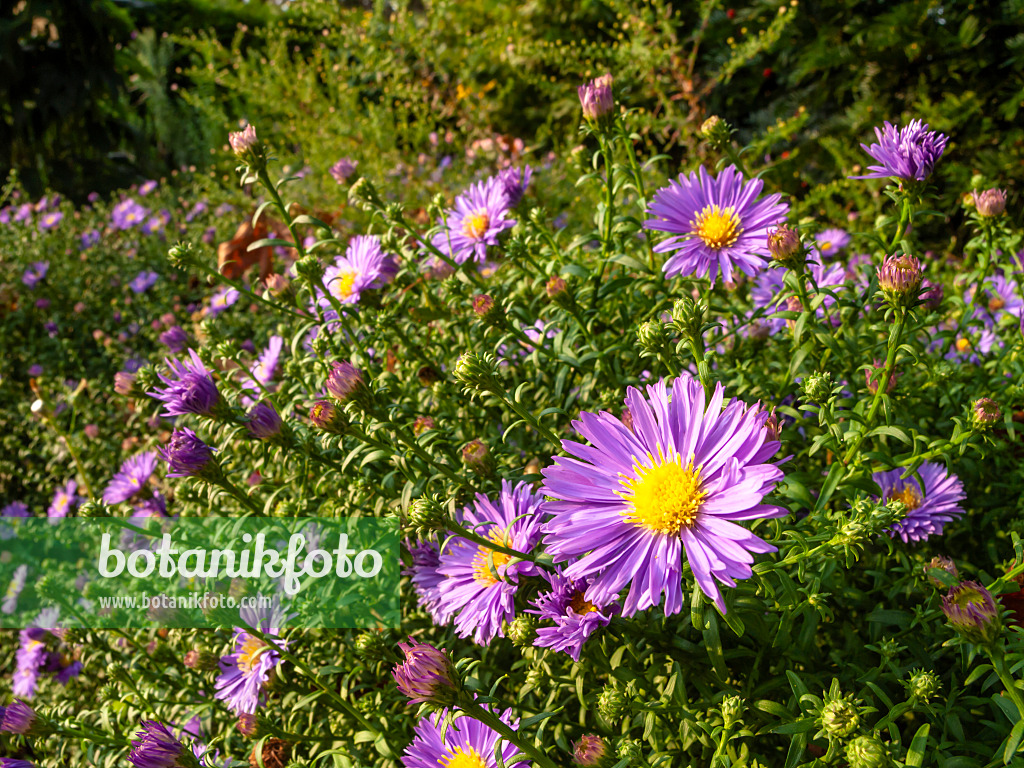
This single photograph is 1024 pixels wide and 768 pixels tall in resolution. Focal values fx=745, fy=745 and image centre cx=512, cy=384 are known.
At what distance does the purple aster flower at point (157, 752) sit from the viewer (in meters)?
1.11

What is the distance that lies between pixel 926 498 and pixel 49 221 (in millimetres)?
5033

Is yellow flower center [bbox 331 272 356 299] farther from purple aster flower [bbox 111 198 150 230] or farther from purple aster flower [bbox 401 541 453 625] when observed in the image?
purple aster flower [bbox 111 198 150 230]

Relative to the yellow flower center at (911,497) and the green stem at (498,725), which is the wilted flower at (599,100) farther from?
the green stem at (498,725)

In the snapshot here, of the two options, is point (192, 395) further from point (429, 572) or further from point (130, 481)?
point (130, 481)

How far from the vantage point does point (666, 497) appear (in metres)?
1.01

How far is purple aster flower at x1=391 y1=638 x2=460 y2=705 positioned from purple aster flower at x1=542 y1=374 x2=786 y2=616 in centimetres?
20

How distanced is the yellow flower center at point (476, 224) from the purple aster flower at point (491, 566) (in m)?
0.74

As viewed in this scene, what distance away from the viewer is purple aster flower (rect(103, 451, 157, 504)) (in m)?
2.10

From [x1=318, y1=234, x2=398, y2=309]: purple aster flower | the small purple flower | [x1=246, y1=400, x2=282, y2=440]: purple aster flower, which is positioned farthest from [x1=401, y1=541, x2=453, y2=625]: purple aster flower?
the small purple flower

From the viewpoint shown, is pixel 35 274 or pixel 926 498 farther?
pixel 35 274

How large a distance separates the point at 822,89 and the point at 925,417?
10.7 feet

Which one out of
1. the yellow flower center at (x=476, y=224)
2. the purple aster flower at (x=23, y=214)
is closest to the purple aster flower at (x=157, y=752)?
the yellow flower center at (x=476, y=224)

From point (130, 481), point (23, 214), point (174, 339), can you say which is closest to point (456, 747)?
point (174, 339)

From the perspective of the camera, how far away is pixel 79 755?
179cm
